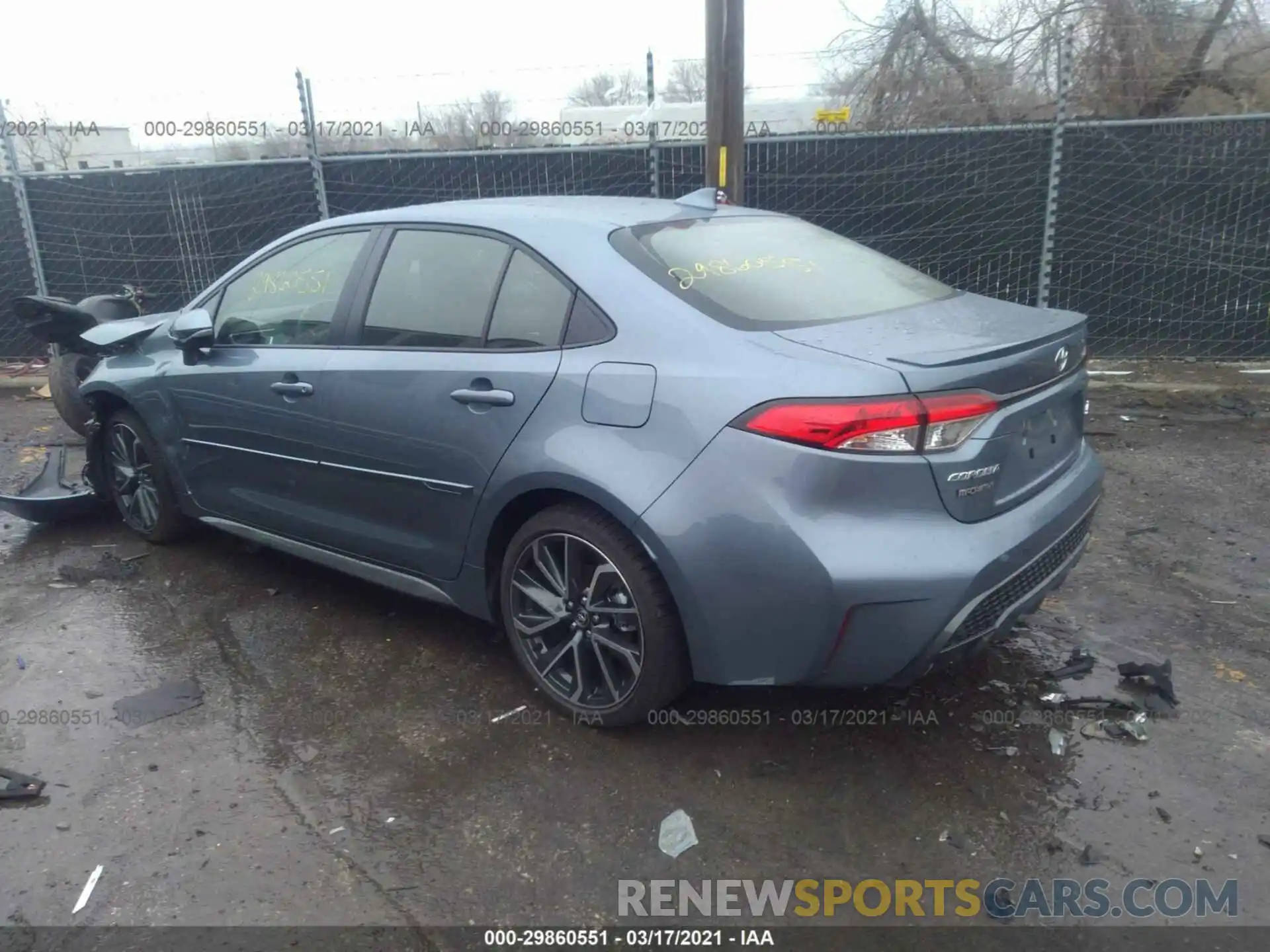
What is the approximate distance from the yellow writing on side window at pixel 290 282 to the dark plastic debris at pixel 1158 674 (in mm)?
3345

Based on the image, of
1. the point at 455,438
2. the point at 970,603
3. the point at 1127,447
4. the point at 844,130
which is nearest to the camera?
the point at 970,603

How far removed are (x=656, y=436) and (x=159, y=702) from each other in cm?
212

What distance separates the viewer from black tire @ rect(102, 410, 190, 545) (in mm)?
4773

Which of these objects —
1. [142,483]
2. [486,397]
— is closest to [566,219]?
[486,397]

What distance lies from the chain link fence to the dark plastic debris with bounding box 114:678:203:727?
19.9 ft

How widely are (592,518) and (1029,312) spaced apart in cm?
165

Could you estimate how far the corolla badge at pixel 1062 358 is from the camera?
9.96 feet

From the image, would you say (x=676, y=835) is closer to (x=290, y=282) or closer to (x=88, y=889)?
(x=88, y=889)

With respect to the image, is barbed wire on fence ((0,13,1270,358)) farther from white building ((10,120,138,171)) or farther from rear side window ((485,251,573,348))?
rear side window ((485,251,573,348))

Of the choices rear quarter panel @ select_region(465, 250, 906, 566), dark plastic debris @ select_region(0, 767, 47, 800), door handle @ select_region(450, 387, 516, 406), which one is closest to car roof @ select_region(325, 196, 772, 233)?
rear quarter panel @ select_region(465, 250, 906, 566)

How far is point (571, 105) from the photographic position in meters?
11.8

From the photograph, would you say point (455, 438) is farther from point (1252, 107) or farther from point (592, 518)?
point (1252, 107)

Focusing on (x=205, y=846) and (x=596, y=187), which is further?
(x=596, y=187)

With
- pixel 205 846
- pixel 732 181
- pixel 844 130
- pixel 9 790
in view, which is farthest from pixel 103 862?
pixel 844 130
